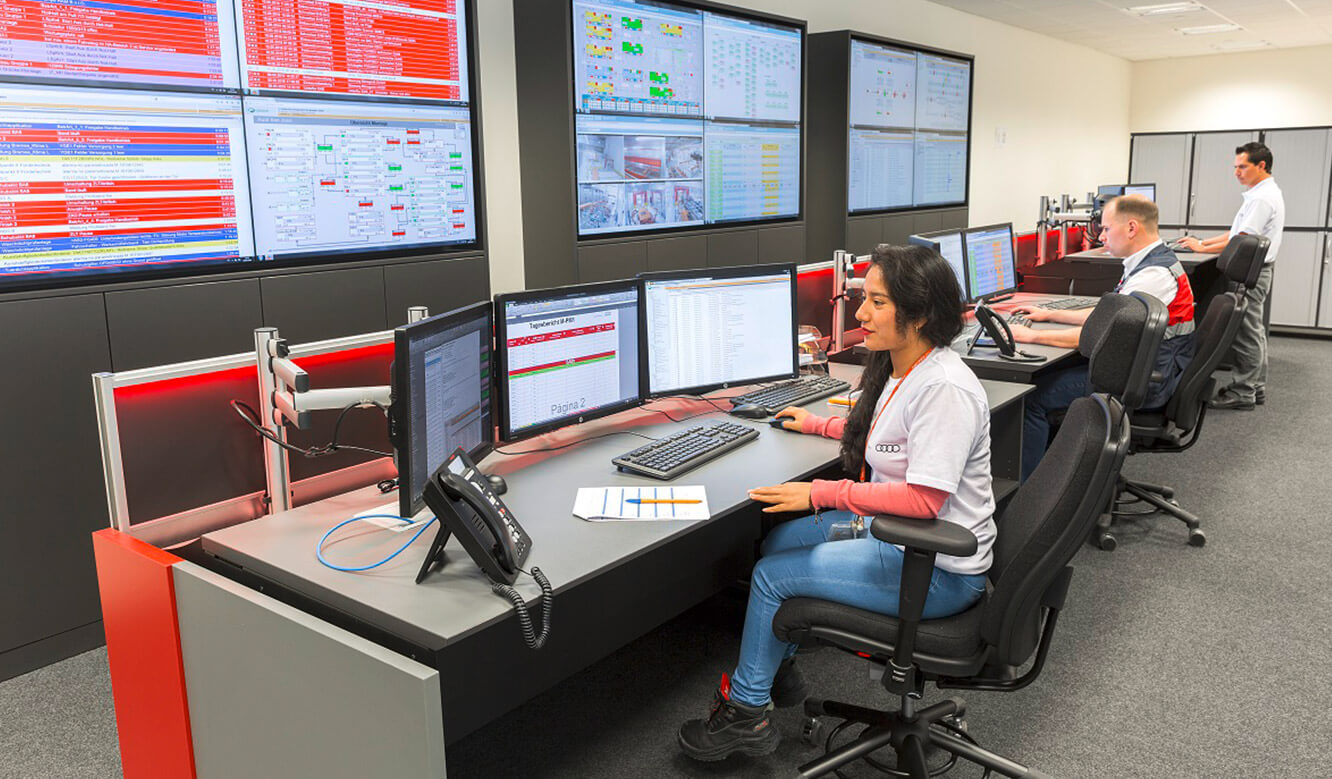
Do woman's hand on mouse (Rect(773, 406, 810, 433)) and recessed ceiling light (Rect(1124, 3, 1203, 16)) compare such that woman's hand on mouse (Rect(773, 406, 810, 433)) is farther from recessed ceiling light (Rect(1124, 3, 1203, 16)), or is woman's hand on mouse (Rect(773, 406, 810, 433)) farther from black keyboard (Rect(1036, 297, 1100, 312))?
recessed ceiling light (Rect(1124, 3, 1203, 16))

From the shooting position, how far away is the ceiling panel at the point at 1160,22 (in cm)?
668

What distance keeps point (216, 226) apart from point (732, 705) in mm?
2016

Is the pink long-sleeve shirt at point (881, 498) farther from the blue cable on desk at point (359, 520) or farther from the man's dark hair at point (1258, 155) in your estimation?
the man's dark hair at point (1258, 155)

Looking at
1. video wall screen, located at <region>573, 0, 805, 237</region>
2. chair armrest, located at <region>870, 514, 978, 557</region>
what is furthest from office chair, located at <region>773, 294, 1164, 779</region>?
video wall screen, located at <region>573, 0, 805, 237</region>

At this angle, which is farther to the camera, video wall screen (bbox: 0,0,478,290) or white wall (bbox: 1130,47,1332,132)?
white wall (bbox: 1130,47,1332,132)

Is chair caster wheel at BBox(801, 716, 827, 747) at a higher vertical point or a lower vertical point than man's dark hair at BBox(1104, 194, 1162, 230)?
lower

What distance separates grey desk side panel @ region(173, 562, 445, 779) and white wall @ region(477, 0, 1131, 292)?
250cm

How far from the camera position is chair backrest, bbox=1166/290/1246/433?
3.41 m

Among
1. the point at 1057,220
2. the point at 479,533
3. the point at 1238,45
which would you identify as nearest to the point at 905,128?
the point at 1057,220

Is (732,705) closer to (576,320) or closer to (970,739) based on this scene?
(970,739)

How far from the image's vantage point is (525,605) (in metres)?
1.46

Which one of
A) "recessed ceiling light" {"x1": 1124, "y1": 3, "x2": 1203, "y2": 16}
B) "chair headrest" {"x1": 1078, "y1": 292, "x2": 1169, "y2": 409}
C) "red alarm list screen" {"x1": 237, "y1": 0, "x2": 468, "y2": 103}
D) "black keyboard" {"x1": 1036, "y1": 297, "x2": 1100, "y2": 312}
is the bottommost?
"black keyboard" {"x1": 1036, "y1": 297, "x2": 1100, "y2": 312}

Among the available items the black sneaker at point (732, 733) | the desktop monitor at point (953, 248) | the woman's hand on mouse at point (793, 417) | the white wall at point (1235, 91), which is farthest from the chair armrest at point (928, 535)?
the white wall at point (1235, 91)

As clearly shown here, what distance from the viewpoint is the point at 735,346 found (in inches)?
104
